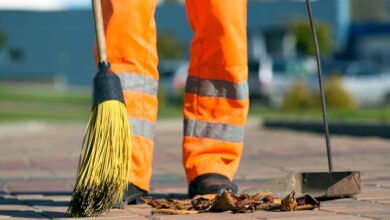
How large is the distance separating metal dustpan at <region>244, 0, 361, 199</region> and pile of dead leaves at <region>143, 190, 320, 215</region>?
0.34 meters

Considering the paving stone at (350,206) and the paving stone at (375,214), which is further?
the paving stone at (350,206)

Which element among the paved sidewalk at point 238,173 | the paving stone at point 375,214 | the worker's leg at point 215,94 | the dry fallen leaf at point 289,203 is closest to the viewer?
the paving stone at point 375,214

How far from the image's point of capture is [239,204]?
4.75m

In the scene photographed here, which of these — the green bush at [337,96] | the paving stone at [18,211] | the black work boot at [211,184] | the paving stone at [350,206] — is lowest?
the paving stone at [350,206]

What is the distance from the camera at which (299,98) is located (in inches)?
901

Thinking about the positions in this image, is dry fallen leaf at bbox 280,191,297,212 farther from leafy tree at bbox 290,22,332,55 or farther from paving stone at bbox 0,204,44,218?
leafy tree at bbox 290,22,332,55

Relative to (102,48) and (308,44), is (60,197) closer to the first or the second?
(102,48)

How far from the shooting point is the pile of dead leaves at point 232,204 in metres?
4.73

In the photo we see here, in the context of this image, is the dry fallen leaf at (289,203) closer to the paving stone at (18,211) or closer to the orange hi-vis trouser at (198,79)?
the orange hi-vis trouser at (198,79)

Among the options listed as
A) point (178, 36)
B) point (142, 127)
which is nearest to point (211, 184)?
point (142, 127)

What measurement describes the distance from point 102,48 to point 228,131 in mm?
971

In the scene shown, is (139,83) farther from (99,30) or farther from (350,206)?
(350,206)

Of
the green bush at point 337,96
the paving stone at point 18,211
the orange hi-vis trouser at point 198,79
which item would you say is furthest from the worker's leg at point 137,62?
the green bush at point 337,96

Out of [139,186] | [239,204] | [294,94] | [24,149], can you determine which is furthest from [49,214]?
[294,94]
